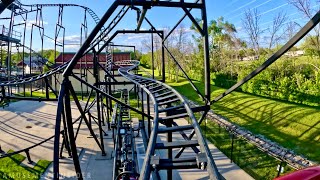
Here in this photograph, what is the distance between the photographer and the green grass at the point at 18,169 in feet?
19.2

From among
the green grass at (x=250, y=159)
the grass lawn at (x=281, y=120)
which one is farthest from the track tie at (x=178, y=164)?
the grass lawn at (x=281, y=120)

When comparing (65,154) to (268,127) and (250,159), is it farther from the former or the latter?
(268,127)

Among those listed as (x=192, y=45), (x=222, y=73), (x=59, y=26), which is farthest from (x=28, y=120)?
(x=192, y=45)

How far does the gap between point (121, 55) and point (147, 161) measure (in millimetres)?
21539

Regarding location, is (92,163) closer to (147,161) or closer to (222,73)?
(147,161)

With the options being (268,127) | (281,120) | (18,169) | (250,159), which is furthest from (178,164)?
(281,120)

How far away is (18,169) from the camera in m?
6.20

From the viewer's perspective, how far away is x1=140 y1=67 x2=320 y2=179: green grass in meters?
7.04

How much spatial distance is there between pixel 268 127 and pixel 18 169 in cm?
844

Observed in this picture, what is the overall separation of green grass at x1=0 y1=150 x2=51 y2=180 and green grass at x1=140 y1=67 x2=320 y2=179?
4.72 meters

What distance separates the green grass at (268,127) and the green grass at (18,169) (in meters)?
4.72

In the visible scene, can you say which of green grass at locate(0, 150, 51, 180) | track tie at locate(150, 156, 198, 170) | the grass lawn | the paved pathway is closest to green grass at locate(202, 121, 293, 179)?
the paved pathway

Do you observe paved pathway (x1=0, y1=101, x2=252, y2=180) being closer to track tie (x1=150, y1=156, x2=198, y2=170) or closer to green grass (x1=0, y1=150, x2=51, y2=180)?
green grass (x1=0, y1=150, x2=51, y2=180)

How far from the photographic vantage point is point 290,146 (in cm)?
835
